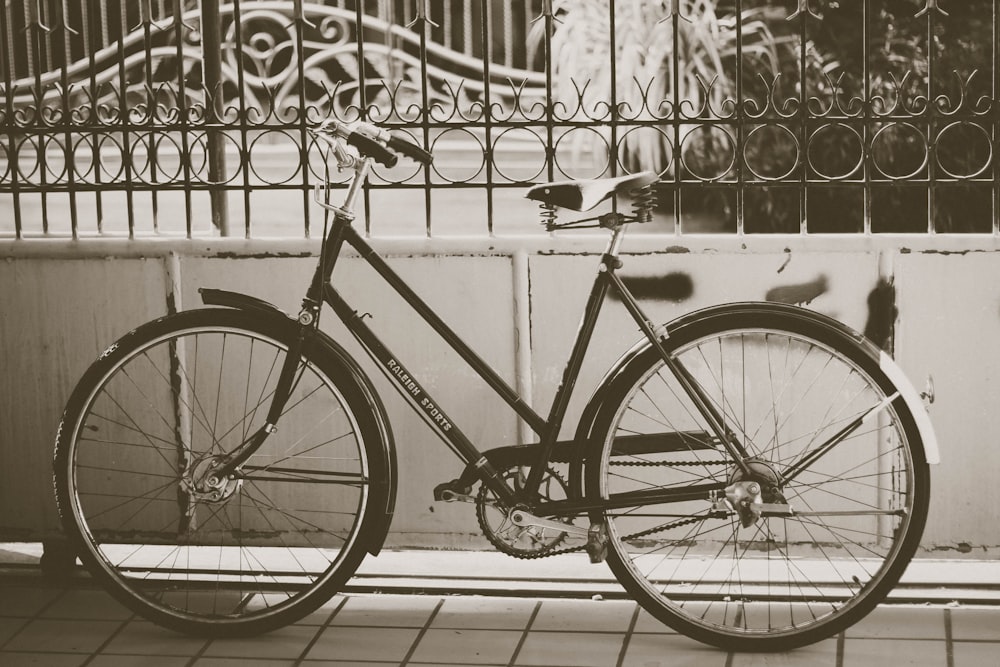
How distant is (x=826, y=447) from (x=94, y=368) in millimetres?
2257

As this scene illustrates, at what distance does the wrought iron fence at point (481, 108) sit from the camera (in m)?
4.43

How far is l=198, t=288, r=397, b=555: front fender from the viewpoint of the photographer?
3885 mm

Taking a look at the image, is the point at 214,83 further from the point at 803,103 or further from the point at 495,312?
the point at 803,103

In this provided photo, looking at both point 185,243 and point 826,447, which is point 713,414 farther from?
point 185,243

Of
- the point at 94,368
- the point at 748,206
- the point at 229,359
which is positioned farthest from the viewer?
the point at 748,206

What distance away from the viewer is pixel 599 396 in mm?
3746

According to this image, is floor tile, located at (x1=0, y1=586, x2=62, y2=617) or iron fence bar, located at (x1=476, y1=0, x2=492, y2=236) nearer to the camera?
floor tile, located at (x1=0, y1=586, x2=62, y2=617)

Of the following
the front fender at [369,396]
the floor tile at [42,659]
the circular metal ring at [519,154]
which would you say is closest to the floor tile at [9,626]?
the floor tile at [42,659]

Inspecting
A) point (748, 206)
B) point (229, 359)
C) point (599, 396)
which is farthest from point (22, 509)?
point (748, 206)

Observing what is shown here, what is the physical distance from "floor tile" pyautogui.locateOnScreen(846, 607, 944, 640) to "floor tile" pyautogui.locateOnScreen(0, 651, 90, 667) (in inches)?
A: 93.2

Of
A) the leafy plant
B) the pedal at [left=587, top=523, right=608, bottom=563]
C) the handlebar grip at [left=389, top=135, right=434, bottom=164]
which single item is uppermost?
the leafy plant

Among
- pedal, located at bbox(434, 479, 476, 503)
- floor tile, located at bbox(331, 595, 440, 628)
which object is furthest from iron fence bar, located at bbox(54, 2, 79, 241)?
pedal, located at bbox(434, 479, 476, 503)

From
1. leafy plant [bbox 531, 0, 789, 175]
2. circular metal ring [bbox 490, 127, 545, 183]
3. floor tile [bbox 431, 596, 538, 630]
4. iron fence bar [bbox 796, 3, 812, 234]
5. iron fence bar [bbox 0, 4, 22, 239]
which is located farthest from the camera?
leafy plant [bbox 531, 0, 789, 175]

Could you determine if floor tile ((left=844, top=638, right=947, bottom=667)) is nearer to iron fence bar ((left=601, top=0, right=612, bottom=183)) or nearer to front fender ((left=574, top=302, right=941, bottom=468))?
front fender ((left=574, top=302, right=941, bottom=468))
